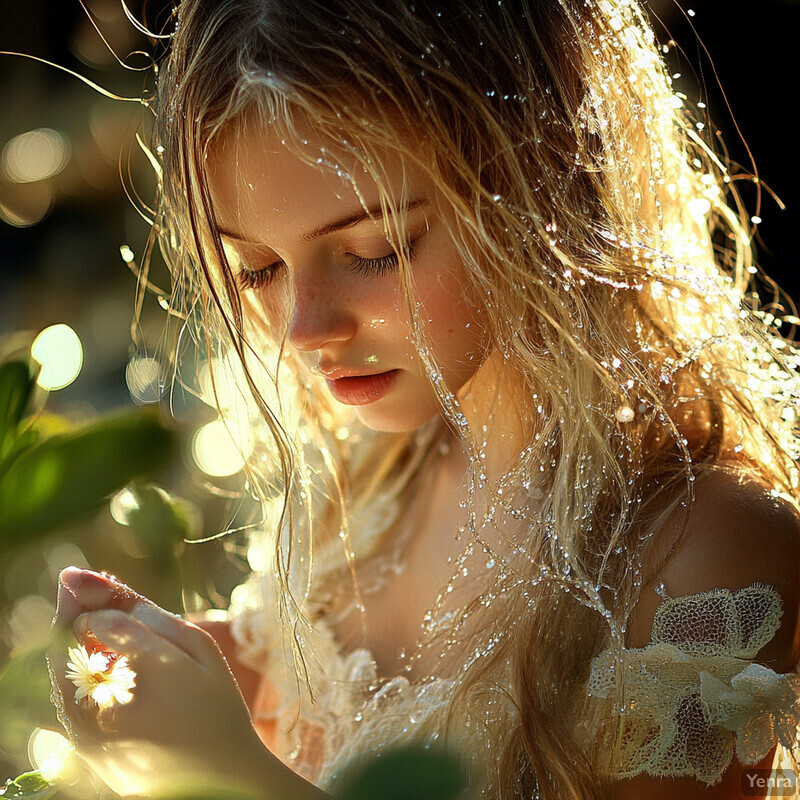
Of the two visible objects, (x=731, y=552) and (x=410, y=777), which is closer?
(x=410, y=777)

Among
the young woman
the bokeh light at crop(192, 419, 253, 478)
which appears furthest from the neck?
the bokeh light at crop(192, 419, 253, 478)

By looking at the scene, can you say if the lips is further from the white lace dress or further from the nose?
the white lace dress

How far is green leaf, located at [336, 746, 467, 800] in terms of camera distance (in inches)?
7.6

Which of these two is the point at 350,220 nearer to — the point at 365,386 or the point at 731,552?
the point at 365,386

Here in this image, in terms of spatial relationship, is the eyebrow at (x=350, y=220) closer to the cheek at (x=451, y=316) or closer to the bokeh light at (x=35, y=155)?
the cheek at (x=451, y=316)

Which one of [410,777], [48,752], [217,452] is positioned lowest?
[217,452]

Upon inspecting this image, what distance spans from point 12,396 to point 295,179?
321 millimetres

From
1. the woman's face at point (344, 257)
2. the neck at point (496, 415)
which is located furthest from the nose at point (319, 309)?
the neck at point (496, 415)

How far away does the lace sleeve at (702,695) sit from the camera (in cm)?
51

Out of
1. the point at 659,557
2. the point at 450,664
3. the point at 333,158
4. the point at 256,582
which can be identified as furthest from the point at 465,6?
the point at 256,582

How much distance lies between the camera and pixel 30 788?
0.29 m

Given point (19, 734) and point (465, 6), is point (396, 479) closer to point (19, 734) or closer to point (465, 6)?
point (465, 6)

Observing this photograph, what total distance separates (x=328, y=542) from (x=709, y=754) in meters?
0.48

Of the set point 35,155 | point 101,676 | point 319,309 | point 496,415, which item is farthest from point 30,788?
point 35,155
